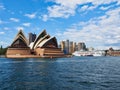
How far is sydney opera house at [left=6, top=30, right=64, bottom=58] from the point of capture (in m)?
125

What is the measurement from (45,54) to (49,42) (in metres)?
7.79

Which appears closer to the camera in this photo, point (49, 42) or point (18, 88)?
point (18, 88)

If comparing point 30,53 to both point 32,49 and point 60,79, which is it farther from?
point 60,79

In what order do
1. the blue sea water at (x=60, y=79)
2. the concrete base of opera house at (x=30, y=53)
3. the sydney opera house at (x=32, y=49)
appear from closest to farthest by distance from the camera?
the blue sea water at (x=60, y=79), the concrete base of opera house at (x=30, y=53), the sydney opera house at (x=32, y=49)

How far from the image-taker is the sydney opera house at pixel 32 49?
124562mm

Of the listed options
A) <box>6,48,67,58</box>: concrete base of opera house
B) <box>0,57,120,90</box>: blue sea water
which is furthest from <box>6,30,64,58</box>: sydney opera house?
<box>0,57,120,90</box>: blue sea water

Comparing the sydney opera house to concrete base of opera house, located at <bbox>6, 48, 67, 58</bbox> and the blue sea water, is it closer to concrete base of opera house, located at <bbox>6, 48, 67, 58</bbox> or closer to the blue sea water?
concrete base of opera house, located at <bbox>6, 48, 67, 58</bbox>

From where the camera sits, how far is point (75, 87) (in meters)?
20.5

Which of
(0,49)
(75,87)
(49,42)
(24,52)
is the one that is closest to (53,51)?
(49,42)

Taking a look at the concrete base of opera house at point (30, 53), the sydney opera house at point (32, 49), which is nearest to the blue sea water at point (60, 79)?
the concrete base of opera house at point (30, 53)

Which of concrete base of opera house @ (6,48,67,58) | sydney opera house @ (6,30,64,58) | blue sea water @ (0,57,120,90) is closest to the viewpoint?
blue sea water @ (0,57,120,90)

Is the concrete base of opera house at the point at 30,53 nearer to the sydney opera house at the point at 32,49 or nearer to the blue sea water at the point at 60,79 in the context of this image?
the sydney opera house at the point at 32,49

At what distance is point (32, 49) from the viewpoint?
432 ft

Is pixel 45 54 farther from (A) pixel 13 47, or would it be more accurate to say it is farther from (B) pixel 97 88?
(B) pixel 97 88
